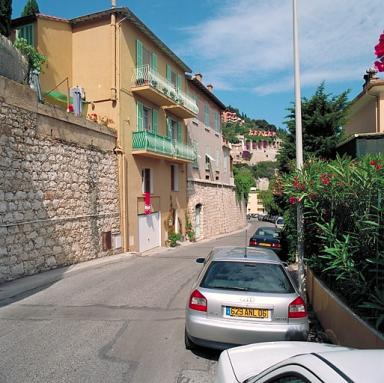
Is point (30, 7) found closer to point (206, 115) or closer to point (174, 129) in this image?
point (174, 129)

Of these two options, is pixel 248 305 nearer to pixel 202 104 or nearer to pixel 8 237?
pixel 8 237

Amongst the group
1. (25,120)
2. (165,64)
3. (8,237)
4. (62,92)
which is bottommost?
(8,237)

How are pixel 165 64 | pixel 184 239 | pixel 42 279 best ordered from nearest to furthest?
pixel 42 279 < pixel 165 64 < pixel 184 239

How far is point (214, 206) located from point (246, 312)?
2805 centimetres

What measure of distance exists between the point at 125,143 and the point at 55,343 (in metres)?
13.3

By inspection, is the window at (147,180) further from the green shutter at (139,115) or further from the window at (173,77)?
the window at (173,77)

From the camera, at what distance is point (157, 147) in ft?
65.5

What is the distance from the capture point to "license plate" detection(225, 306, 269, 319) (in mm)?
4836

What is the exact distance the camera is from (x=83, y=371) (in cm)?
457

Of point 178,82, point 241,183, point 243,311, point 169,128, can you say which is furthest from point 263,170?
point 243,311

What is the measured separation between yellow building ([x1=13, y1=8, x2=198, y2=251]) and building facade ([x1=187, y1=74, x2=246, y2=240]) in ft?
22.5

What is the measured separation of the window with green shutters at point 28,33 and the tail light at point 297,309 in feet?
54.1

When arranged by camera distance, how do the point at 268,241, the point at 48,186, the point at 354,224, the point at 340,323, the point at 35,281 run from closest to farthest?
the point at 340,323
the point at 354,224
the point at 35,281
the point at 48,186
the point at 268,241

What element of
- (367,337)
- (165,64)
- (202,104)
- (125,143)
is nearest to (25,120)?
(125,143)
